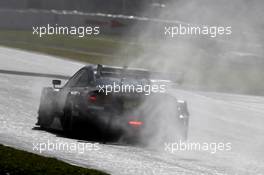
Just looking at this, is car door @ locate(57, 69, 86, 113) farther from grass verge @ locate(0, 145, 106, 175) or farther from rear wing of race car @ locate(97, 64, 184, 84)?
grass verge @ locate(0, 145, 106, 175)

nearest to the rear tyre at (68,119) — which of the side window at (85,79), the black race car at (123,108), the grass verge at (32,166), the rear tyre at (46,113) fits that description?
the black race car at (123,108)

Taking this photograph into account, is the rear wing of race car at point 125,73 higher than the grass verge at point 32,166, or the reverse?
the rear wing of race car at point 125,73

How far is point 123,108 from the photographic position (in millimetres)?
12352

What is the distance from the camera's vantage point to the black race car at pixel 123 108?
40.5 feet

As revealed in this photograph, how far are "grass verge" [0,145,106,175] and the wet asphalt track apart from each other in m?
0.96

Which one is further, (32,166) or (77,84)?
(77,84)

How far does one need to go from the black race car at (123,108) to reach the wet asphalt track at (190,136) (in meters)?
0.29

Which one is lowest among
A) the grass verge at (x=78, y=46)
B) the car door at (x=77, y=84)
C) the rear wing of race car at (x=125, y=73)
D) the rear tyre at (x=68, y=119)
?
the rear tyre at (x=68, y=119)

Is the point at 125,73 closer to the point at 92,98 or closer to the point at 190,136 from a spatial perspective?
the point at 92,98

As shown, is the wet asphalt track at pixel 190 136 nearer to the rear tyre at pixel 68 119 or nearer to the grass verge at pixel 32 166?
the rear tyre at pixel 68 119

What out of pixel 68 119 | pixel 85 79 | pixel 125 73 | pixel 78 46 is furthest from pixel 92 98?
pixel 78 46

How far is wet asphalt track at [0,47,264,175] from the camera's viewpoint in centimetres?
1080

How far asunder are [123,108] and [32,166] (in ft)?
12.1

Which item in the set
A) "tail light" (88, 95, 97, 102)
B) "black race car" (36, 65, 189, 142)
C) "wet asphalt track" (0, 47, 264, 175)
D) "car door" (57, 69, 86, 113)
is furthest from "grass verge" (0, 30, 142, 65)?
"tail light" (88, 95, 97, 102)
